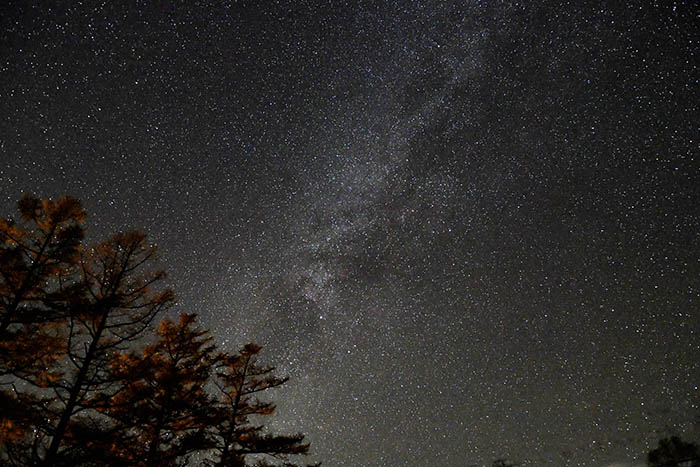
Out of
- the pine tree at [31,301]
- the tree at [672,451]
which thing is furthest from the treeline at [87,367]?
the tree at [672,451]

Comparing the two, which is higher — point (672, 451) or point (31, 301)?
point (31, 301)

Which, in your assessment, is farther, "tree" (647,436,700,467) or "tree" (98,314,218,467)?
"tree" (647,436,700,467)

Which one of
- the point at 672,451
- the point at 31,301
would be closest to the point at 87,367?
the point at 31,301

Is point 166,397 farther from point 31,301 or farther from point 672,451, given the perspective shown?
point 672,451

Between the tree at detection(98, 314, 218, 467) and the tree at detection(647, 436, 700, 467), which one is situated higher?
the tree at detection(98, 314, 218, 467)

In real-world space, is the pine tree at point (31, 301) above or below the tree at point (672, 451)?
above

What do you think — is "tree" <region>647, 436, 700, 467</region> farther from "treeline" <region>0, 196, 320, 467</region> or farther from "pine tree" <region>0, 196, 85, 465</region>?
"pine tree" <region>0, 196, 85, 465</region>

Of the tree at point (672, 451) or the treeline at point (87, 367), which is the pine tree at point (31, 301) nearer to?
the treeline at point (87, 367)

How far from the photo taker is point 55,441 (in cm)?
757

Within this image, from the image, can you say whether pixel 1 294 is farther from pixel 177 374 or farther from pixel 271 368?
pixel 271 368

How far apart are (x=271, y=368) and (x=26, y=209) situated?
9726mm

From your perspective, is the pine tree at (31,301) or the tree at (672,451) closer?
the pine tree at (31,301)

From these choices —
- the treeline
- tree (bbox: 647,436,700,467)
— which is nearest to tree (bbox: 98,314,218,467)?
the treeline

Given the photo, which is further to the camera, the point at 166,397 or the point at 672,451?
the point at 672,451
